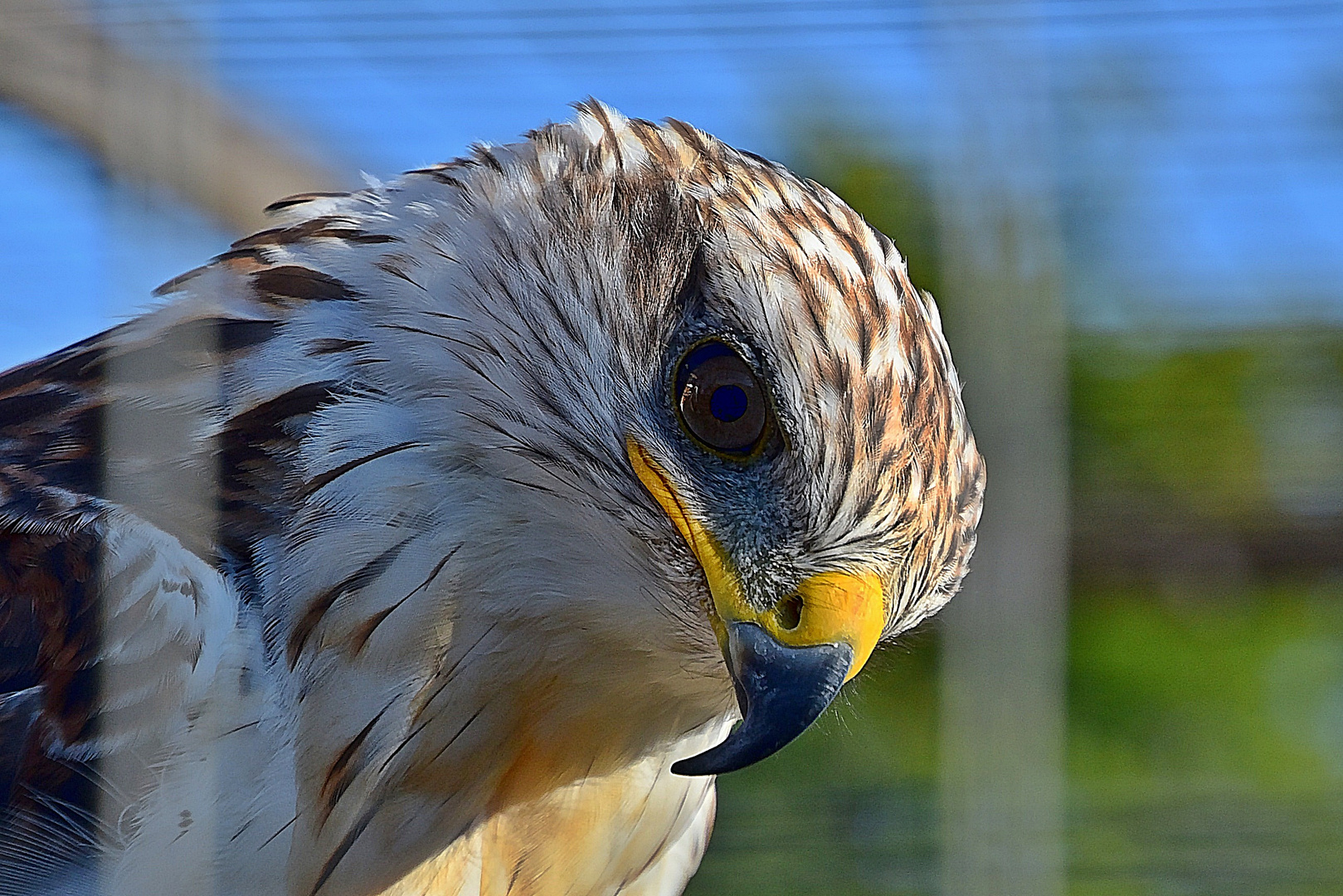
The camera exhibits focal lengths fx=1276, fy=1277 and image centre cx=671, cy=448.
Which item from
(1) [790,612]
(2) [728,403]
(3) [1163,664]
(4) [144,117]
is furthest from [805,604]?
(3) [1163,664]

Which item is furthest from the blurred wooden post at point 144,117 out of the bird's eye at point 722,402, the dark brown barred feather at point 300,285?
the bird's eye at point 722,402

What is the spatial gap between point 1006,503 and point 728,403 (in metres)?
0.74

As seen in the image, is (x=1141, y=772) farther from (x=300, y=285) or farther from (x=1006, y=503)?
(x=300, y=285)

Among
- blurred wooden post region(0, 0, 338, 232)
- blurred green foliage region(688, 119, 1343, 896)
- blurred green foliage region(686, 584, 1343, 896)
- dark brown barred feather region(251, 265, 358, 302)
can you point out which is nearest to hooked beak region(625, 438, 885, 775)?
dark brown barred feather region(251, 265, 358, 302)

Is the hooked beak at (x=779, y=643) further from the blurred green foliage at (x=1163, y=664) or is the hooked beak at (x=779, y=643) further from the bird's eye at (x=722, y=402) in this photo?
the blurred green foliage at (x=1163, y=664)

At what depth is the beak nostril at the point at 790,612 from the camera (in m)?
0.79

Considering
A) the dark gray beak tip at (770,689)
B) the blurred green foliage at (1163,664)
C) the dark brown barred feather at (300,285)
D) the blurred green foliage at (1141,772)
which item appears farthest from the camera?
the blurred green foliage at (1141,772)

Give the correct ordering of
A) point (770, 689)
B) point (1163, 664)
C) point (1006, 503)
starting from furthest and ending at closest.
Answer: point (1163, 664) < point (1006, 503) < point (770, 689)

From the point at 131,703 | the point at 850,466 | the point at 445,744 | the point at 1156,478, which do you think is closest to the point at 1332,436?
the point at 1156,478

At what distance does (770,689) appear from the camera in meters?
0.76

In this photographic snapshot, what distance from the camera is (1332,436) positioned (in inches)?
75.0

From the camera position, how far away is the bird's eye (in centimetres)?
83

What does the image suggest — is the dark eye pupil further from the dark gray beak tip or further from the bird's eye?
the dark gray beak tip

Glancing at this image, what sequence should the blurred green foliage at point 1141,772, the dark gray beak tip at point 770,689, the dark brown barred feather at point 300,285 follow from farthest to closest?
the blurred green foliage at point 1141,772 < the dark brown barred feather at point 300,285 < the dark gray beak tip at point 770,689
